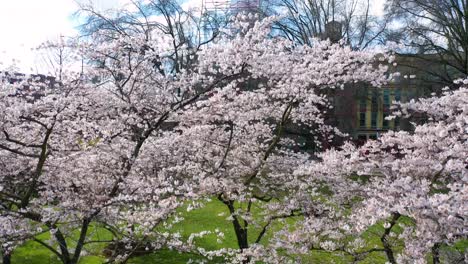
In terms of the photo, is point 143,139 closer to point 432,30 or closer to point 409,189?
point 409,189

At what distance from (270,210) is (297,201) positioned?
1.65 feet

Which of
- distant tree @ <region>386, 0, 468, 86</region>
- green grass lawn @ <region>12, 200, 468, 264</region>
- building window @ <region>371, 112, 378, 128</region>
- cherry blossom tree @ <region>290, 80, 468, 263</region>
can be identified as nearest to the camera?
cherry blossom tree @ <region>290, 80, 468, 263</region>

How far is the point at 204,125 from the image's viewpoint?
630 cm

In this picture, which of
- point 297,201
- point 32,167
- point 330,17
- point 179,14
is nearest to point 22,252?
point 32,167

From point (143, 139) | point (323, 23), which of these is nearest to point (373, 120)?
point (323, 23)

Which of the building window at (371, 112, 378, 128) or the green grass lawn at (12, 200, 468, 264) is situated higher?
the building window at (371, 112, 378, 128)

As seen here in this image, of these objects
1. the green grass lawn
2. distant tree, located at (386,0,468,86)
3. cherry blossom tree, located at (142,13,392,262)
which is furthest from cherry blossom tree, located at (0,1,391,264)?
distant tree, located at (386,0,468,86)

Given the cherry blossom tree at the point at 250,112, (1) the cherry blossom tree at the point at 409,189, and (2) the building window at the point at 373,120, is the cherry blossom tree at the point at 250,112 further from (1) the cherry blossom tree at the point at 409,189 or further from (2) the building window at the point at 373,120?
(2) the building window at the point at 373,120

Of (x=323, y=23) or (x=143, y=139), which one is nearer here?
(x=143, y=139)

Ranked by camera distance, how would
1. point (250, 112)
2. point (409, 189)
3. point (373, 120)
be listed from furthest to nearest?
point (373, 120)
point (250, 112)
point (409, 189)

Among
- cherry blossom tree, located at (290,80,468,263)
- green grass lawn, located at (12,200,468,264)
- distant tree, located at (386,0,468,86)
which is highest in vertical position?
distant tree, located at (386,0,468,86)

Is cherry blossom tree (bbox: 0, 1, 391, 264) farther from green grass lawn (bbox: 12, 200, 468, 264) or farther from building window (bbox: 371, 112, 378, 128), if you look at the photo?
building window (bbox: 371, 112, 378, 128)

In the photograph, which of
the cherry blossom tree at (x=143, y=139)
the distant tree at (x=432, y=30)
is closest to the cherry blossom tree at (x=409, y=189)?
the cherry blossom tree at (x=143, y=139)

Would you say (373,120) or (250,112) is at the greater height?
(373,120)
